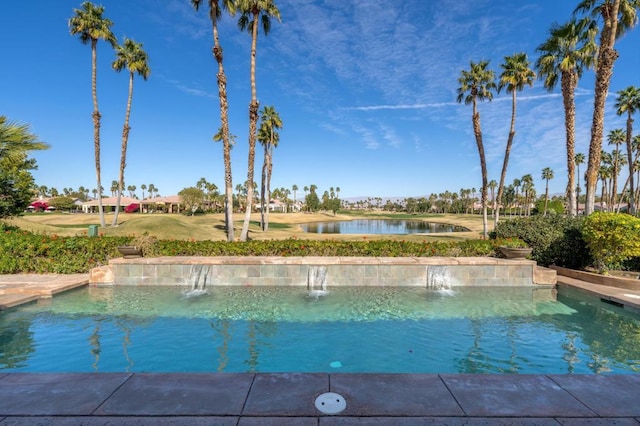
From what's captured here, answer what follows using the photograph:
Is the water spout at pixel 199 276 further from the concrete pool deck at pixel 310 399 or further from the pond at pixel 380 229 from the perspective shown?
the pond at pixel 380 229

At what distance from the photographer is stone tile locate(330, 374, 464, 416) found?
3.16 m

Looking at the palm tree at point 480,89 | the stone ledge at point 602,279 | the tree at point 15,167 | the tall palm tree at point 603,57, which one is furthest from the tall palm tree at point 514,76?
the tree at point 15,167

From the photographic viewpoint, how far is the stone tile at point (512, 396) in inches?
125

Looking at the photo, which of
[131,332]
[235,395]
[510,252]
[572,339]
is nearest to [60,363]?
[131,332]

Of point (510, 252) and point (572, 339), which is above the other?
point (510, 252)

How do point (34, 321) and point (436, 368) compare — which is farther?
point (34, 321)

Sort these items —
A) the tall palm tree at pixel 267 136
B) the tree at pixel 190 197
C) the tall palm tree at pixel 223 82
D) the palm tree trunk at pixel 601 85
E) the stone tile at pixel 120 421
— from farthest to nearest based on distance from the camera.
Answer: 1. the tree at pixel 190 197
2. the tall palm tree at pixel 267 136
3. the tall palm tree at pixel 223 82
4. the palm tree trunk at pixel 601 85
5. the stone tile at pixel 120 421

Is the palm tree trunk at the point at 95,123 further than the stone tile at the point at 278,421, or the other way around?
the palm tree trunk at the point at 95,123

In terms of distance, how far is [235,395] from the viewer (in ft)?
11.3

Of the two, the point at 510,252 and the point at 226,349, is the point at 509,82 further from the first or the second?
the point at 226,349

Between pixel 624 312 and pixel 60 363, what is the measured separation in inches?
494

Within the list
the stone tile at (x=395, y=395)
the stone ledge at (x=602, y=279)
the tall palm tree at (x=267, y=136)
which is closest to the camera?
the stone tile at (x=395, y=395)

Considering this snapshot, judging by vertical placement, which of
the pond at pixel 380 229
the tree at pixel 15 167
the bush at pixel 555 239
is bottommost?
the pond at pixel 380 229

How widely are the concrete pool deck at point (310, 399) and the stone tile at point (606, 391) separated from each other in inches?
0.4
